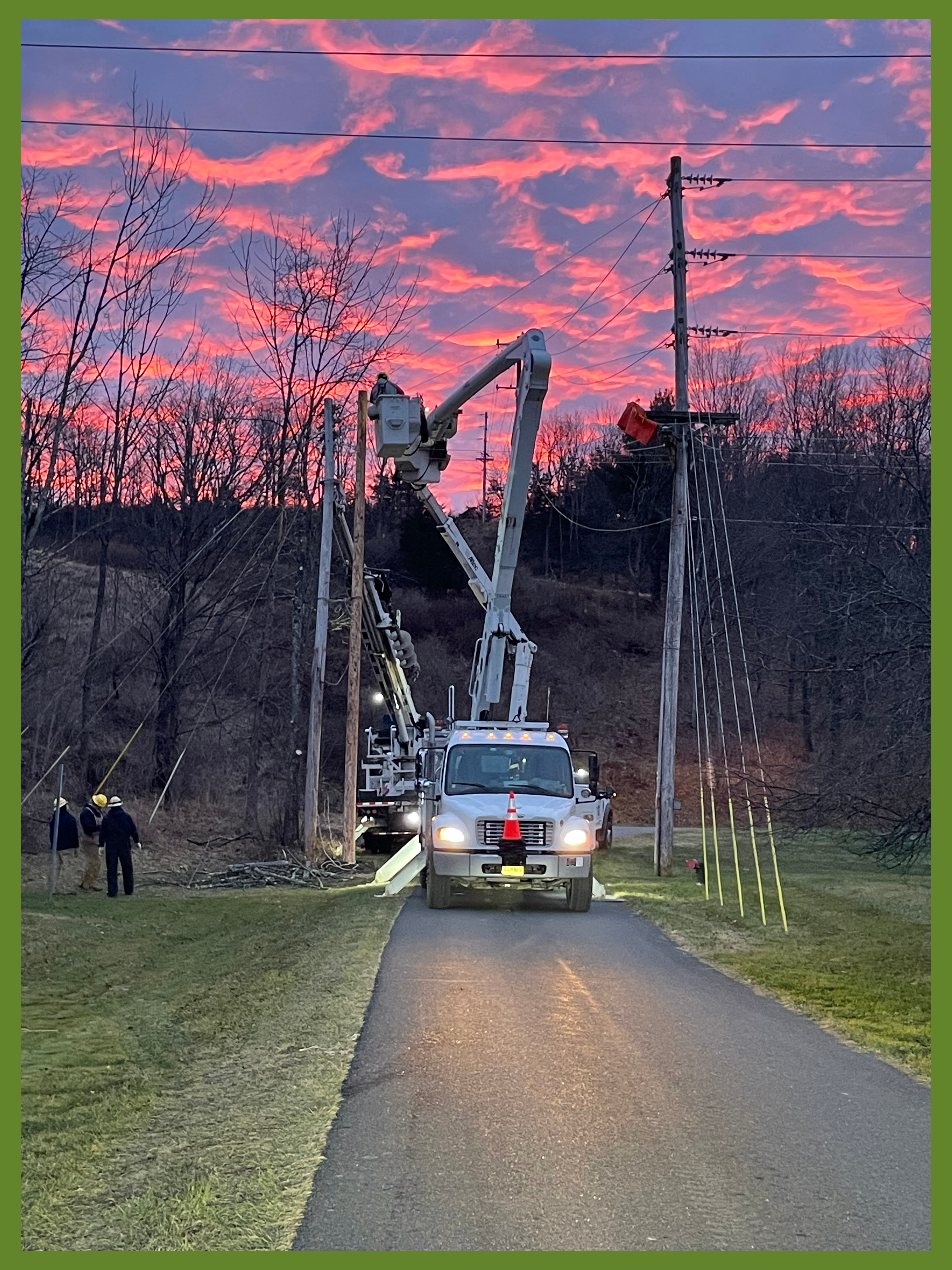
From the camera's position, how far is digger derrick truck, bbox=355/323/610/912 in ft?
58.7

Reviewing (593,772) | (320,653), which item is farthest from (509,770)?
(320,653)

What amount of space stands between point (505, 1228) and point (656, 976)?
7.51m

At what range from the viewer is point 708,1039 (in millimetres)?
9945

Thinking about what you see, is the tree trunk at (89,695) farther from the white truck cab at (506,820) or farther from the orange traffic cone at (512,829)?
the orange traffic cone at (512,829)

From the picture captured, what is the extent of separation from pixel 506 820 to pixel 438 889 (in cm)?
158

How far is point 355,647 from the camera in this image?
27719 millimetres

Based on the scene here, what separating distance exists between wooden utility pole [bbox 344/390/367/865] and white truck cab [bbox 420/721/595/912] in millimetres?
7091

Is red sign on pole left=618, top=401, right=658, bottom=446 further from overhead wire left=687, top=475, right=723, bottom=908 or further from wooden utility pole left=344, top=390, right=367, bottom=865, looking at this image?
wooden utility pole left=344, top=390, right=367, bottom=865

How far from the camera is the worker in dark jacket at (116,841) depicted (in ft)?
76.1

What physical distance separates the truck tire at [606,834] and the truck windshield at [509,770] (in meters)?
10.6

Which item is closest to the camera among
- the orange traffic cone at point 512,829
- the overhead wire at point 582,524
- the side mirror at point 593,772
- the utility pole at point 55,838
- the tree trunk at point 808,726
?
the orange traffic cone at point 512,829

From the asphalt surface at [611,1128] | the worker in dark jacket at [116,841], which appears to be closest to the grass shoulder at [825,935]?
the asphalt surface at [611,1128]

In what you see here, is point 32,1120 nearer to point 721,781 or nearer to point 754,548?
point 721,781

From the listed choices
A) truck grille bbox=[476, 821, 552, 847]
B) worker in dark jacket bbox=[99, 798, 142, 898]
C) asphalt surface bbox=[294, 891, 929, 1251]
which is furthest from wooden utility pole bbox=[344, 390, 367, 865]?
asphalt surface bbox=[294, 891, 929, 1251]
